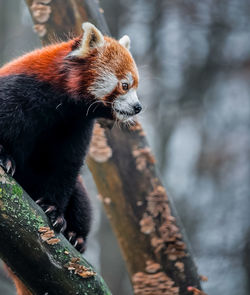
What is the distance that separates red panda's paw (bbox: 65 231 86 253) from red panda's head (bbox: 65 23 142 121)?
3.37 ft

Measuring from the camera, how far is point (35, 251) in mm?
2438

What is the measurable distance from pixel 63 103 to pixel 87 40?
0.50 metres

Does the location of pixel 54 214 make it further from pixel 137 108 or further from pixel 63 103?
pixel 137 108

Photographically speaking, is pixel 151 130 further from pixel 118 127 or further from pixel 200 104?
pixel 118 127

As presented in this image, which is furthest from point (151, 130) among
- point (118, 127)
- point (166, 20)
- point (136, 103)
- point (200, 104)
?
point (136, 103)

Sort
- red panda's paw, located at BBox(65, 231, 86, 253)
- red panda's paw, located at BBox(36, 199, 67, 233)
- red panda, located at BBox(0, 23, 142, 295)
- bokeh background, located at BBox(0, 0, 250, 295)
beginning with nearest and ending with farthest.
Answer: red panda's paw, located at BBox(36, 199, 67, 233) < red panda, located at BBox(0, 23, 142, 295) < red panda's paw, located at BBox(65, 231, 86, 253) < bokeh background, located at BBox(0, 0, 250, 295)

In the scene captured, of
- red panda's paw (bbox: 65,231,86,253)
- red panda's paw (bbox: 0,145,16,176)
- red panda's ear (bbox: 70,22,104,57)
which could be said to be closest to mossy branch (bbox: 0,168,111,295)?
red panda's paw (bbox: 0,145,16,176)

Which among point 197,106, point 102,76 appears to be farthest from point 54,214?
point 197,106

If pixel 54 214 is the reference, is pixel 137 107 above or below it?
above

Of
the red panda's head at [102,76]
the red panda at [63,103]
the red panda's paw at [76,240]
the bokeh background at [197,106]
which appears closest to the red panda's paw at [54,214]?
the red panda at [63,103]

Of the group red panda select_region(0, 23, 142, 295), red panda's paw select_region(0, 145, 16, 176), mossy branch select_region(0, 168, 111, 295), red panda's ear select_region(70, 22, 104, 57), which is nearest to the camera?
mossy branch select_region(0, 168, 111, 295)

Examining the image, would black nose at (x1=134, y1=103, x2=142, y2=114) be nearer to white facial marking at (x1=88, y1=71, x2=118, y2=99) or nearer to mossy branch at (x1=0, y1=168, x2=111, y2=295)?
white facial marking at (x1=88, y1=71, x2=118, y2=99)

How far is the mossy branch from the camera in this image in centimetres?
237

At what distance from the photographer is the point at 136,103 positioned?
336 cm
